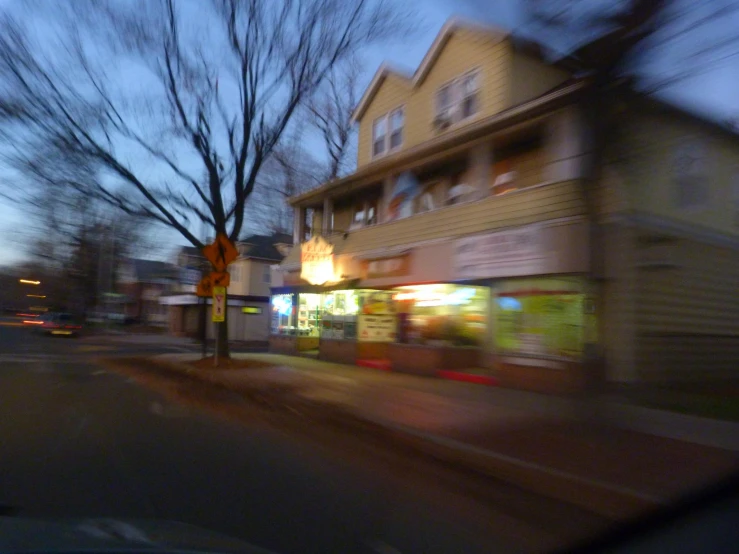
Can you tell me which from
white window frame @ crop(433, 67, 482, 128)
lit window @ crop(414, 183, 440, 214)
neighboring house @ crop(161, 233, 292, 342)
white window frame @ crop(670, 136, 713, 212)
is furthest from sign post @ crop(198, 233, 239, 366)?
neighboring house @ crop(161, 233, 292, 342)

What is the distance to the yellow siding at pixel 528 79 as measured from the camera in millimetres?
16219

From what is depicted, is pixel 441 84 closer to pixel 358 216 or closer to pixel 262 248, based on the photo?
pixel 358 216

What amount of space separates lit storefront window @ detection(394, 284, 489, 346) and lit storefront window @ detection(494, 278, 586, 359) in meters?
0.87

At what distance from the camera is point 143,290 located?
74188 millimetres

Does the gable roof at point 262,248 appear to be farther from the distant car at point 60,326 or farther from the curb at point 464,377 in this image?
the curb at point 464,377

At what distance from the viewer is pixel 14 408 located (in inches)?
432

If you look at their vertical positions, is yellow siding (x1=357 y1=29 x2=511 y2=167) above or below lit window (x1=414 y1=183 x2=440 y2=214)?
above

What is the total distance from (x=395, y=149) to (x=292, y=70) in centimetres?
463

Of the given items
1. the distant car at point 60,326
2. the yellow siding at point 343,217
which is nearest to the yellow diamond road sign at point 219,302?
the yellow siding at point 343,217

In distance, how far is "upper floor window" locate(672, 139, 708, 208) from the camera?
1430cm

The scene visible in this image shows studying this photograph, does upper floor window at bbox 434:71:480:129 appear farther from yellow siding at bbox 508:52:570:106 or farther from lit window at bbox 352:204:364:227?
lit window at bbox 352:204:364:227

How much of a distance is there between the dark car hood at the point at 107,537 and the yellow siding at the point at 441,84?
12.9 m

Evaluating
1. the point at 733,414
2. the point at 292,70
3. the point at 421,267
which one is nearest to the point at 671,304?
the point at 733,414

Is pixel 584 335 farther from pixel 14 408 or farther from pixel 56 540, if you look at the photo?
pixel 56 540
